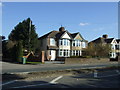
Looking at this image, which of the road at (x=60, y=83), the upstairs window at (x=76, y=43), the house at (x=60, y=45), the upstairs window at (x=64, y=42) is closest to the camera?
the road at (x=60, y=83)

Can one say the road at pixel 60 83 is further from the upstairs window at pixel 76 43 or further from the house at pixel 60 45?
the upstairs window at pixel 76 43

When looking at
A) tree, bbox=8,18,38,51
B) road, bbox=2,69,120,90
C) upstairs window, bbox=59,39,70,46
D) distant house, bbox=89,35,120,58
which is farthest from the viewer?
distant house, bbox=89,35,120,58

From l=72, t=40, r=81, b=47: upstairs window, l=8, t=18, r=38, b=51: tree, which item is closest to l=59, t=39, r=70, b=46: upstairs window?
l=72, t=40, r=81, b=47: upstairs window

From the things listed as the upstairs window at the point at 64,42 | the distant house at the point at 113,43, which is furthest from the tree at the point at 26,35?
the distant house at the point at 113,43

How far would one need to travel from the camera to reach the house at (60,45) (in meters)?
44.8

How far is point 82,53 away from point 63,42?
8.18 metres

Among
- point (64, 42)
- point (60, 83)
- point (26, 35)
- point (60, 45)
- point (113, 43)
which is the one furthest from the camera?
point (113, 43)

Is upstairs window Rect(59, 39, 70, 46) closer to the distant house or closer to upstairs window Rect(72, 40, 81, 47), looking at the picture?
upstairs window Rect(72, 40, 81, 47)

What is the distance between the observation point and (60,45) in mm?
46062

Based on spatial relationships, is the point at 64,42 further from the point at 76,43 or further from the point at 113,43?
the point at 113,43

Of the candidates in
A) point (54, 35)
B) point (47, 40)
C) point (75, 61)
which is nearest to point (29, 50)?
point (47, 40)

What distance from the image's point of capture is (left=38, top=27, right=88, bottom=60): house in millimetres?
44812

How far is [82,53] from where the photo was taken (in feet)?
169

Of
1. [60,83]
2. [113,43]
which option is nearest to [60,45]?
[113,43]
